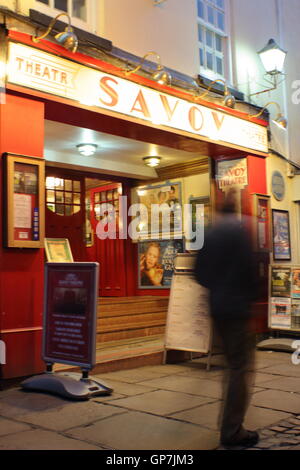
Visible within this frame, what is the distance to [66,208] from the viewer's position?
1080 cm

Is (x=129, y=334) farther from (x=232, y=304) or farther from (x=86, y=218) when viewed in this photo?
(x=232, y=304)

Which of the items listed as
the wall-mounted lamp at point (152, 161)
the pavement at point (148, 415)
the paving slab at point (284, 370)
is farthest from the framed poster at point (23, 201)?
the wall-mounted lamp at point (152, 161)

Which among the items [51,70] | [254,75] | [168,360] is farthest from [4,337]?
[254,75]

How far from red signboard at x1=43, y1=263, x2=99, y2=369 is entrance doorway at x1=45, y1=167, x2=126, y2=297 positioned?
4.92m

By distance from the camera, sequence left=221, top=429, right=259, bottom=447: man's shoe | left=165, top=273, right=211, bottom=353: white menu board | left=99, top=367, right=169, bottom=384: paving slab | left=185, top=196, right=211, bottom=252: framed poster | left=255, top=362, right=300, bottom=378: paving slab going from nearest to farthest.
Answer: left=221, top=429, right=259, bottom=447: man's shoe
left=99, top=367, right=169, bottom=384: paving slab
left=255, top=362, right=300, bottom=378: paving slab
left=165, top=273, right=211, bottom=353: white menu board
left=185, top=196, right=211, bottom=252: framed poster

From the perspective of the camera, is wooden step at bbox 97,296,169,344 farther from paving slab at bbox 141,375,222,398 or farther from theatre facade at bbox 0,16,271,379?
paving slab at bbox 141,375,222,398

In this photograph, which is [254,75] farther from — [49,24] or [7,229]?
[7,229]

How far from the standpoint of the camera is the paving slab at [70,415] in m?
4.39

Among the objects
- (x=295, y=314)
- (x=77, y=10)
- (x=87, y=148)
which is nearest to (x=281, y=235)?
(x=295, y=314)

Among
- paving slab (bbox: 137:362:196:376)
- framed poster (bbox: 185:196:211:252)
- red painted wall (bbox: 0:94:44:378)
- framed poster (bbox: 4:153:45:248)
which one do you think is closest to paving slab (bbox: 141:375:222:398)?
paving slab (bbox: 137:362:196:376)

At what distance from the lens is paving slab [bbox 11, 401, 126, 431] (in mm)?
4391

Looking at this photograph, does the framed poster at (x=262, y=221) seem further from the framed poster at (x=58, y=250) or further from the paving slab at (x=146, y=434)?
the paving slab at (x=146, y=434)

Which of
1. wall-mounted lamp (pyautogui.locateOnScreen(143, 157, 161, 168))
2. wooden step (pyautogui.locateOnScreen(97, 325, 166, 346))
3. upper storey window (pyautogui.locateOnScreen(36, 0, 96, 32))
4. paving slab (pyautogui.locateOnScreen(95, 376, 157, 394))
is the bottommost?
paving slab (pyautogui.locateOnScreen(95, 376, 157, 394))

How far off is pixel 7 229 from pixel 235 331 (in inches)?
122
